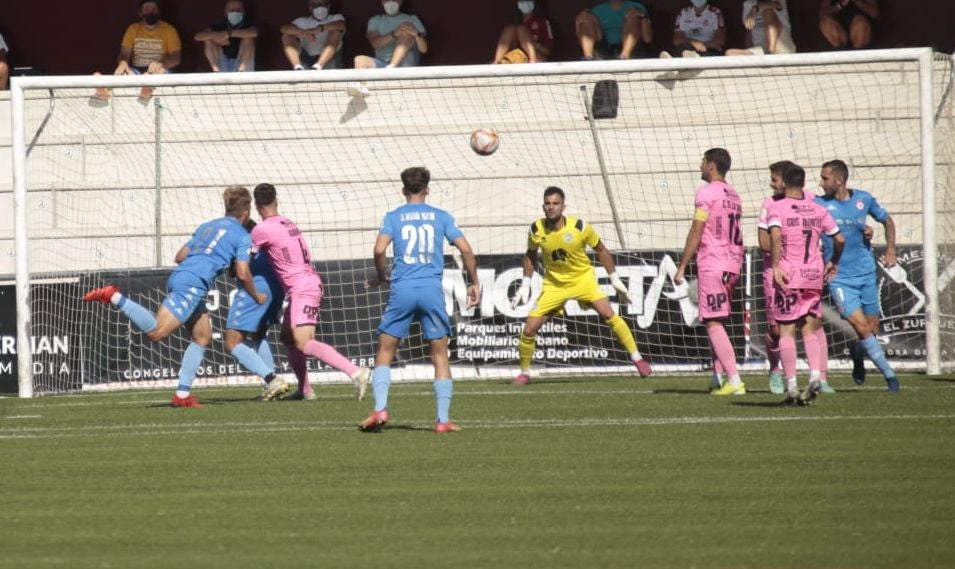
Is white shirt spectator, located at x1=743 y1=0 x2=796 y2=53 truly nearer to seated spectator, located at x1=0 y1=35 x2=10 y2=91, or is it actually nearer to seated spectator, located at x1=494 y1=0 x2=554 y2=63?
seated spectator, located at x1=494 y1=0 x2=554 y2=63

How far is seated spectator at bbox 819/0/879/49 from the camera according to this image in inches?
845

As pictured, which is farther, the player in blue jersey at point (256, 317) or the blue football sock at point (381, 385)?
the player in blue jersey at point (256, 317)

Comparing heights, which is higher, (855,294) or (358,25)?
(358,25)

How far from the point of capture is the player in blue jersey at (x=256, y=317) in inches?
579

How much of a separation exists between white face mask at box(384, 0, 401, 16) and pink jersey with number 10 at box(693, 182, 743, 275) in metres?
9.65

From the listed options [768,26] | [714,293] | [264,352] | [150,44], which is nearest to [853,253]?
[714,293]

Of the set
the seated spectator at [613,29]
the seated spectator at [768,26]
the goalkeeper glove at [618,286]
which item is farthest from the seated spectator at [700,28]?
the goalkeeper glove at [618,286]

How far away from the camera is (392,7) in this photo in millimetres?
22656

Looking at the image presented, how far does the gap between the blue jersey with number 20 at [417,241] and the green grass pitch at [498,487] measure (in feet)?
3.75

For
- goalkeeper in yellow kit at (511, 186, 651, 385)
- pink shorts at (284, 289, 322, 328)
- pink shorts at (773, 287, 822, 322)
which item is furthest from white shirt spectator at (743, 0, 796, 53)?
pink shorts at (773, 287, 822, 322)

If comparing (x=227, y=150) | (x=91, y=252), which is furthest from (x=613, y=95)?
(x=91, y=252)

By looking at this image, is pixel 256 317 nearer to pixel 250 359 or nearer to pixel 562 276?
pixel 250 359

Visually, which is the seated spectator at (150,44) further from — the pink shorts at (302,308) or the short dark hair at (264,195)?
the pink shorts at (302,308)

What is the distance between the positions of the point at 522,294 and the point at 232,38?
27.4 ft
